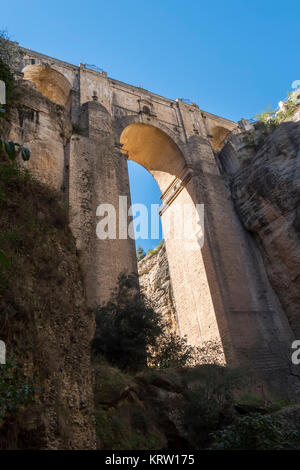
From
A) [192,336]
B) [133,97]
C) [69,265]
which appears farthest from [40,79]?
[69,265]

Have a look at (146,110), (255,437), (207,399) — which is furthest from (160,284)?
(255,437)

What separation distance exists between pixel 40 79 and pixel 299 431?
15.3m

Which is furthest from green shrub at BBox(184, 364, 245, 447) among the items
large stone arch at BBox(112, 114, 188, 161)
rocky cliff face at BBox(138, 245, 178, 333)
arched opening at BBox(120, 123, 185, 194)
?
arched opening at BBox(120, 123, 185, 194)

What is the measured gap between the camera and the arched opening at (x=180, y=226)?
14.0 meters

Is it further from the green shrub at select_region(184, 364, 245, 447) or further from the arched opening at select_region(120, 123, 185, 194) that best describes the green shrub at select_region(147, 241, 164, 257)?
the green shrub at select_region(184, 364, 245, 447)

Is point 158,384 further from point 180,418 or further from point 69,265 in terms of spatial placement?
point 69,265

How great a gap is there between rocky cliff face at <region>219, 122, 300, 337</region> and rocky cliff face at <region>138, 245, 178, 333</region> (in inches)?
194

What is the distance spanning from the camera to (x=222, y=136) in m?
21.1

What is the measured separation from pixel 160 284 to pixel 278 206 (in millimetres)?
7391

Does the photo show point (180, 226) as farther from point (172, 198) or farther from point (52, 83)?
point (52, 83)

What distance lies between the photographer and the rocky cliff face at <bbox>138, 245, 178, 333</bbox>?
56.4ft

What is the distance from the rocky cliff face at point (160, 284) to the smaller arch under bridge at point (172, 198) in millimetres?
1649

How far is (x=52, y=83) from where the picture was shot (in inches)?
619

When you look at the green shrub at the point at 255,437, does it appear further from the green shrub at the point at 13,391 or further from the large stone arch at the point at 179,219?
the large stone arch at the point at 179,219
